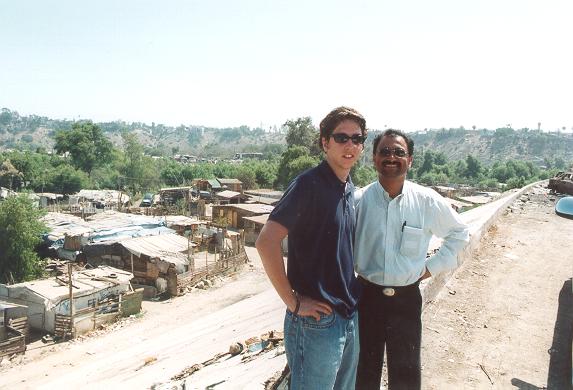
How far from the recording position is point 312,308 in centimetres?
206

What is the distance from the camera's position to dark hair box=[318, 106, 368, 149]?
221 centimetres

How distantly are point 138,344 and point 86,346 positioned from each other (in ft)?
5.26

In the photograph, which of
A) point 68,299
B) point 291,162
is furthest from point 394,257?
point 291,162

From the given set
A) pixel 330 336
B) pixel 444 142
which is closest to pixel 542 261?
pixel 330 336

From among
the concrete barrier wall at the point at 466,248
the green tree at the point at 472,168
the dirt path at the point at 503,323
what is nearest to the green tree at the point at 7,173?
Result: the concrete barrier wall at the point at 466,248

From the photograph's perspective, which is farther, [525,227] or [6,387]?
[6,387]

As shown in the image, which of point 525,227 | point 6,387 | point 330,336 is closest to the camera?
point 330,336

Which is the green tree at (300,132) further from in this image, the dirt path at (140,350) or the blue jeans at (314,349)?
the blue jeans at (314,349)

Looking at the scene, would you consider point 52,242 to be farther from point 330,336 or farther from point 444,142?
point 444,142

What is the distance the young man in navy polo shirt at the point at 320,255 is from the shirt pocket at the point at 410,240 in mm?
451

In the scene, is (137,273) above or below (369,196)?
below

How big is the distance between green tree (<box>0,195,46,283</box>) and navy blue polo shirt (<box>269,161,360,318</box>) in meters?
18.8

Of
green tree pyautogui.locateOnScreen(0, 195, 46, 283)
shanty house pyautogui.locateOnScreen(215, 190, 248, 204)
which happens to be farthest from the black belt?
shanty house pyautogui.locateOnScreen(215, 190, 248, 204)

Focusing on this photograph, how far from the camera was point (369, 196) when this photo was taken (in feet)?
8.57
